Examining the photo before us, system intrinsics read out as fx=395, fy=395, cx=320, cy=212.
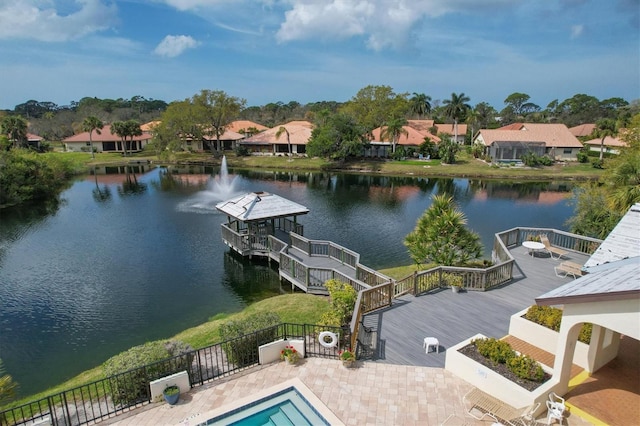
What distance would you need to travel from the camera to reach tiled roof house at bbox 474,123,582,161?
6256 centimetres

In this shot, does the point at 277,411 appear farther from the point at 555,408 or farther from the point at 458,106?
the point at 458,106

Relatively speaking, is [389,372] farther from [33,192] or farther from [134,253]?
[33,192]

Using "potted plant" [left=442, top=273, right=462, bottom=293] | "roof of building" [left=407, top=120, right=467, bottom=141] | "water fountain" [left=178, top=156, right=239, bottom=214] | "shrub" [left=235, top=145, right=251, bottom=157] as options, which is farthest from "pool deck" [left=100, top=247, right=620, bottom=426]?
"roof of building" [left=407, top=120, right=467, bottom=141]

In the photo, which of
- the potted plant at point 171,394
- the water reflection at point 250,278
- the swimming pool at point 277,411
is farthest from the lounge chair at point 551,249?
the potted plant at point 171,394

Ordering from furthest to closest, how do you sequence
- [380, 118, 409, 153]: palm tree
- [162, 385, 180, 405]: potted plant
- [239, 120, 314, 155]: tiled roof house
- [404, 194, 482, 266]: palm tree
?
[239, 120, 314, 155]: tiled roof house < [380, 118, 409, 153]: palm tree < [404, 194, 482, 266]: palm tree < [162, 385, 180, 405]: potted plant

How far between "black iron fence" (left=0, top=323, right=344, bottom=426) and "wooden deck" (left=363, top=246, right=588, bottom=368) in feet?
4.65

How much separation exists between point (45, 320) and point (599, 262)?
67.1ft

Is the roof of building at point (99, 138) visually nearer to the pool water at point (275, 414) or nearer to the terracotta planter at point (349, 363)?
the terracotta planter at point (349, 363)

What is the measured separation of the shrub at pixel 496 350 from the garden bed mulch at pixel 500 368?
0.10m

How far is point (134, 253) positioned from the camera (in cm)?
2380

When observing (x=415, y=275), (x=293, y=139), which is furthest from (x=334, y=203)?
(x=293, y=139)

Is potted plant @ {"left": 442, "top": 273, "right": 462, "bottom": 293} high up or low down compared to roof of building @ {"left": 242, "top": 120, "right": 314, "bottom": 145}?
down

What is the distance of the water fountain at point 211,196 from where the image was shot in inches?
1379

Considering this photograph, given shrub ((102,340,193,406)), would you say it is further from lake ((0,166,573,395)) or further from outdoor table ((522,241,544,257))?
outdoor table ((522,241,544,257))
